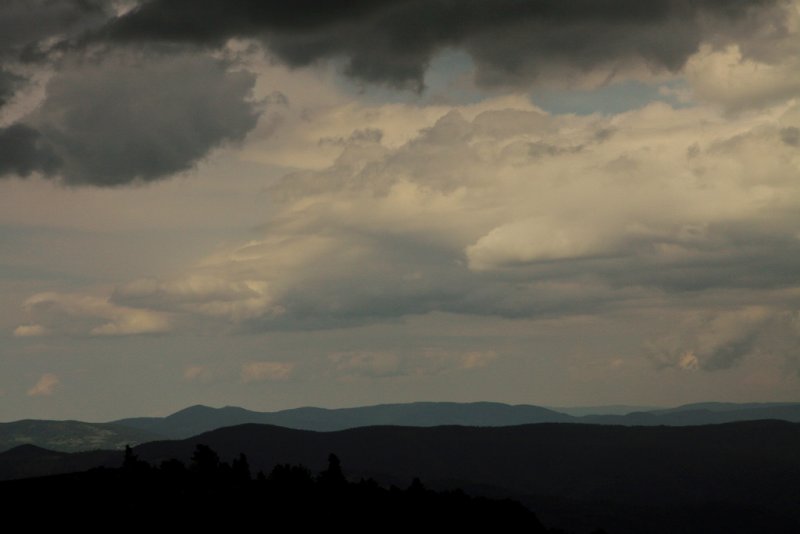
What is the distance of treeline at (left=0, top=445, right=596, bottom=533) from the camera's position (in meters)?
136

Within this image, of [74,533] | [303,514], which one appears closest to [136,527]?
[74,533]

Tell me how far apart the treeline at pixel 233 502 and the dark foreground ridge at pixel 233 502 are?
0.13m

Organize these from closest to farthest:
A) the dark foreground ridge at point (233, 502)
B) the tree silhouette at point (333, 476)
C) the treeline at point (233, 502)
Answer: the dark foreground ridge at point (233, 502) → the treeline at point (233, 502) → the tree silhouette at point (333, 476)

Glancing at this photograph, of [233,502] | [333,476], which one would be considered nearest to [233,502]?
[233,502]

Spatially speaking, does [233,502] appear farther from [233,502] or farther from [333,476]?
[333,476]

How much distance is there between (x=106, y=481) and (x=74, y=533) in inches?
972

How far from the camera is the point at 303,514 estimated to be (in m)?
153

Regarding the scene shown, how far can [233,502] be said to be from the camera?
14762 cm

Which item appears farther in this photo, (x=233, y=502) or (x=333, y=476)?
(x=333, y=476)

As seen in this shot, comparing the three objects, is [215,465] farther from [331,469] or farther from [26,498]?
[26,498]

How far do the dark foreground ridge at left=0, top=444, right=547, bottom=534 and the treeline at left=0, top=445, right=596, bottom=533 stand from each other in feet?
0.41

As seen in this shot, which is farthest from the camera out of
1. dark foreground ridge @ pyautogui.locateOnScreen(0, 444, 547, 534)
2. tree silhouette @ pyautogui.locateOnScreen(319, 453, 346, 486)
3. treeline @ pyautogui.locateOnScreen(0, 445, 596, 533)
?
tree silhouette @ pyautogui.locateOnScreen(319, 453, 346, 486)

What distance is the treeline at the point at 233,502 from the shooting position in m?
136

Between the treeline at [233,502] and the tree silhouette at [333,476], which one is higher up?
the tree silhouette at [333,476]
